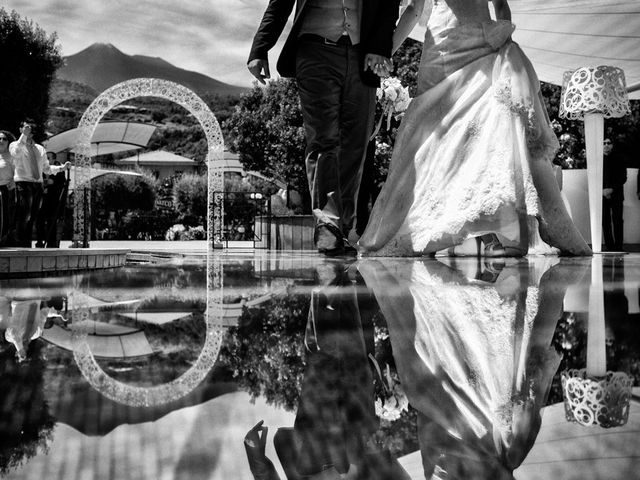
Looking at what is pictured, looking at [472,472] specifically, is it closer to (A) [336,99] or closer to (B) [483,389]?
(B) [483,389]

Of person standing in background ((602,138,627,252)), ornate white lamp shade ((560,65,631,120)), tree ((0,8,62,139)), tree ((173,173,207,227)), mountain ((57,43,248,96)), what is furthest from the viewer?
mountain ((57,43,248,96))

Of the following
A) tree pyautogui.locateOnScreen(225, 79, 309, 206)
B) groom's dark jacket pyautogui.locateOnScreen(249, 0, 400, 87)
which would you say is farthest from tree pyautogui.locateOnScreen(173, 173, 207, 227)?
groom's dark jacket pyautogui.locateOnScreen(249, 0, 400, 87)

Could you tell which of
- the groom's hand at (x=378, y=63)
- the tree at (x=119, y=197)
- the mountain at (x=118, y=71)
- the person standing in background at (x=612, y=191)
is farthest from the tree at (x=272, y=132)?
the mountain at (x=118, y=71)

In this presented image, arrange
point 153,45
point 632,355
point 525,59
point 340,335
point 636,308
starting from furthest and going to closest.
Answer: point 153,45, point 525,59, point 636,308, point 340,335, point 632,355

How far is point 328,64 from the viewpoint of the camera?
2713mm

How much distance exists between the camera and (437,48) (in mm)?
2758

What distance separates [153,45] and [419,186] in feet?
219

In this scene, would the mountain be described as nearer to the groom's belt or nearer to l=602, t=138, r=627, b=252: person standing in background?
l=602, t=138, r=627, b=252: person standing in background

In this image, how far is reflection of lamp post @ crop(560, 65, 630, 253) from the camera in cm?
589

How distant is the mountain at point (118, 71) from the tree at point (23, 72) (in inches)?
1618

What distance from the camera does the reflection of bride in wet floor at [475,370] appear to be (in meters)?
0.30

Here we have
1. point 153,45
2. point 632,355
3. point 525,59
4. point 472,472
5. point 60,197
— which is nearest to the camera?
point 472,472

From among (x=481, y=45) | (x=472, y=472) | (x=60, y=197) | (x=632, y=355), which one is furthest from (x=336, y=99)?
(x=60, y=197)

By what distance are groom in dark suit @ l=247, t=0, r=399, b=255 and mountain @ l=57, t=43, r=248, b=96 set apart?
61950mm
